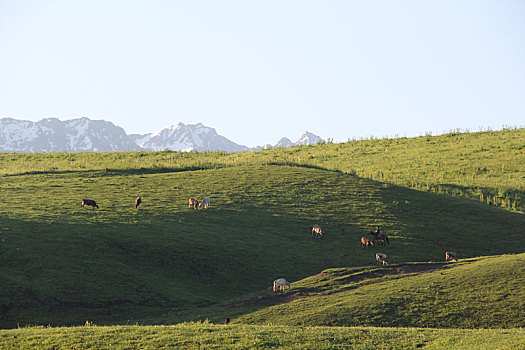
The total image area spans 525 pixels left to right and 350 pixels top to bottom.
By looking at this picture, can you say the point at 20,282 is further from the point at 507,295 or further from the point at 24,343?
the point at 507,295

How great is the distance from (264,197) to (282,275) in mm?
20355

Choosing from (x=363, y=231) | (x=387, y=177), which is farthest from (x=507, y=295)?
(x=387, y=177)

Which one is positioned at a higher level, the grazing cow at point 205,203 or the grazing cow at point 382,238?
the grazing cow at point 205,203

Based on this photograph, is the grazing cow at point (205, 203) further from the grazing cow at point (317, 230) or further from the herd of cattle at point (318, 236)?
the grazing cow at point (317, 230)

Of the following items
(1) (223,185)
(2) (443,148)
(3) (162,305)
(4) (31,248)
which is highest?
(2) (443,148)

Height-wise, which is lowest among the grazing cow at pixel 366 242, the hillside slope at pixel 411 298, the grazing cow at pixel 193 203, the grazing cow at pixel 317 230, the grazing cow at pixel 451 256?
the hillside slope at pixel 411 298

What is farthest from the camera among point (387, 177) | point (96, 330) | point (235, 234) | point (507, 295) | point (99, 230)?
point (387, 177)

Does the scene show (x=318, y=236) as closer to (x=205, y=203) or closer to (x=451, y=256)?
(x=451, y=256)

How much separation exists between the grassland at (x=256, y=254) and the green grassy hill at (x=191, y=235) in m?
0.15

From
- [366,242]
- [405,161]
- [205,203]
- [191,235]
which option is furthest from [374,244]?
[405,161]

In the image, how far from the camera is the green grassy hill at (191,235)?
108 ft

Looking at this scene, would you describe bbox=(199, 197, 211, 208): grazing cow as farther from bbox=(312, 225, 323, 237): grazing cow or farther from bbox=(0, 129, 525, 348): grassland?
bbox=(312, 225, 323, 237): grazing cow

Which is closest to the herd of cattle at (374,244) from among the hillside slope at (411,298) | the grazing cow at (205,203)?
the hillside slope at (411,298)

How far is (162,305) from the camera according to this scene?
32.8 meters
